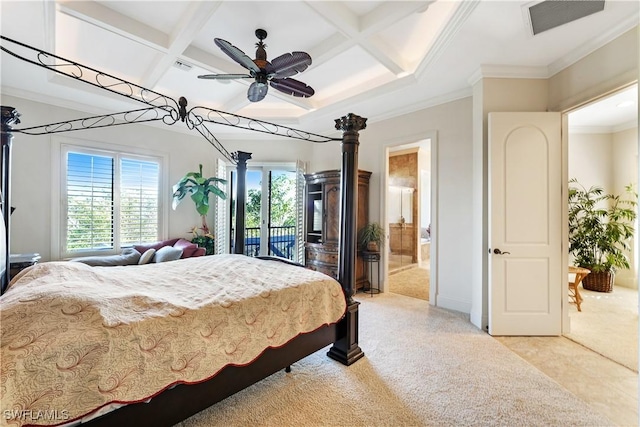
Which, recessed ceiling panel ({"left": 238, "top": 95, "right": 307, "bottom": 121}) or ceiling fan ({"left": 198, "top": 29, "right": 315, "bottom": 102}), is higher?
recessed ceiling panel ({"left": 238, "top": 95, "right": 307, "bottom": 121})

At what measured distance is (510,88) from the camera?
2943 millimetres

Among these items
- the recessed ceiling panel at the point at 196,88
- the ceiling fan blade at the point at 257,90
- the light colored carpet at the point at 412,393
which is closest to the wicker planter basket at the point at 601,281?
the light colored carpet at the point at 412,393

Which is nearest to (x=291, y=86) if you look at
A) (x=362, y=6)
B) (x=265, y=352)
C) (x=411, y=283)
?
(x=362, y=6)

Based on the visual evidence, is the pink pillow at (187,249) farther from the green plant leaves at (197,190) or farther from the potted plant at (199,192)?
the green plant leaves at (197,190)

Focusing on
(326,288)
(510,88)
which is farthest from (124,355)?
(510,88)

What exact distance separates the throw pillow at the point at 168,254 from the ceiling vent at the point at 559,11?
4.56 meters

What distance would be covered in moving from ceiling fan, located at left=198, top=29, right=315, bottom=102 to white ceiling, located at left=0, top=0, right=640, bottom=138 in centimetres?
42

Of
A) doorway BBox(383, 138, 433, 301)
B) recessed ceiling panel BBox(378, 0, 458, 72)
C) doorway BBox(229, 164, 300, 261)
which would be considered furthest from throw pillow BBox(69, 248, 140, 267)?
doorway BBox(383, 138, 433, 301)

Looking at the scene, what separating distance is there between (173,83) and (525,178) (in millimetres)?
4367

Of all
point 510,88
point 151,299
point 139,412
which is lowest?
point 139,412

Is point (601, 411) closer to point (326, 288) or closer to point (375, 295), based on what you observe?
point (326, 288)

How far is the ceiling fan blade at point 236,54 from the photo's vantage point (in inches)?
75.9

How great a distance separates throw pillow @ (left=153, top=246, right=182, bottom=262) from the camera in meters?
3.84

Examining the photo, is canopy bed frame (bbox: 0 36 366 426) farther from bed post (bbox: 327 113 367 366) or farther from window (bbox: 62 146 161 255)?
window (bbox: 62 146 161 255)
